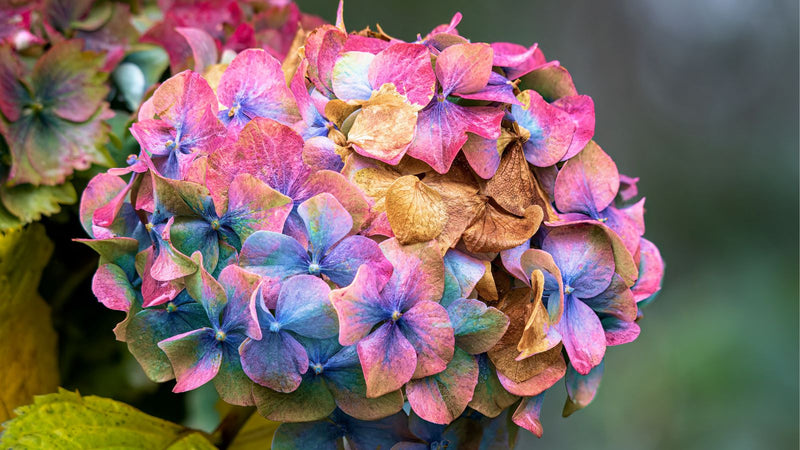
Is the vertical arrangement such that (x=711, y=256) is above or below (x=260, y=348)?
below

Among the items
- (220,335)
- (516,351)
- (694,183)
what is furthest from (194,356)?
(694,183)

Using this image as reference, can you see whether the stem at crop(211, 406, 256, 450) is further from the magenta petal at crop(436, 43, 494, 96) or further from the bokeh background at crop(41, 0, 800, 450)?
the bokeh background at crop(41, 0, 800, 450)

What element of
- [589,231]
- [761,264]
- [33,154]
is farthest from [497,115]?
[761,264]

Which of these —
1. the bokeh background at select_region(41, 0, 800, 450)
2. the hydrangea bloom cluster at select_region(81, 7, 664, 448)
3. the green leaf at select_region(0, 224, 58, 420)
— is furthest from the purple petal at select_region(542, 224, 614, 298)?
the bokeh background at select_region(41, 0, 800, 450)

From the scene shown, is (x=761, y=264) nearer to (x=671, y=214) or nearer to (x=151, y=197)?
(x=671, y=214)

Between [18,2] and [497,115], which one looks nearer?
[497,115]

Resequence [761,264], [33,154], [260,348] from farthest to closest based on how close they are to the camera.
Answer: [761,264]
[33,154]
[260,348]
